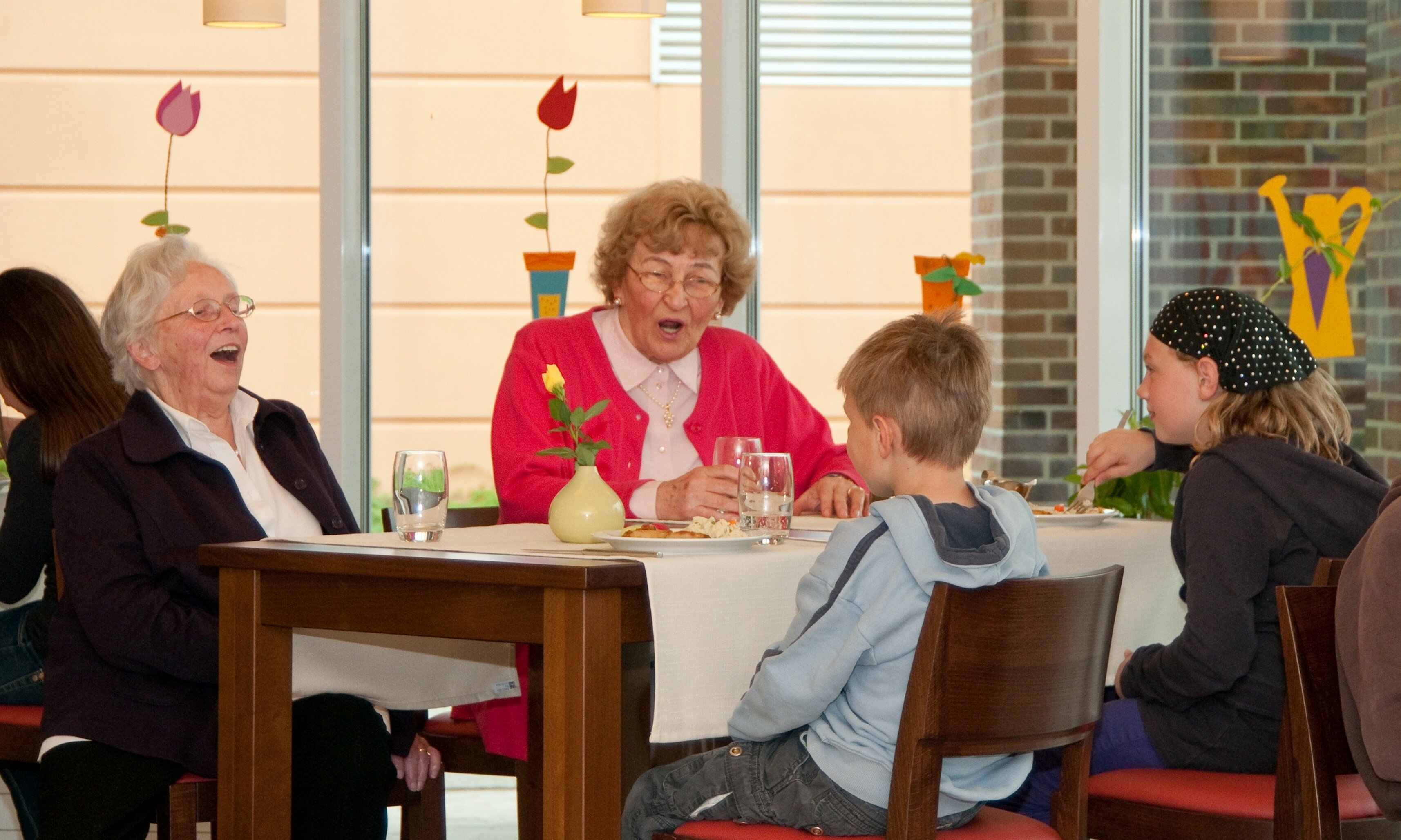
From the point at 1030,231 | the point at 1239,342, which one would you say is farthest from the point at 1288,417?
the point at 1030,231

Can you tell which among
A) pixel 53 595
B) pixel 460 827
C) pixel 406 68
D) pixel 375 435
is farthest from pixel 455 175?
pixel 53 595

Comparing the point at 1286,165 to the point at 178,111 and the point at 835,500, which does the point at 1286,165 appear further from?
the point at 178,111

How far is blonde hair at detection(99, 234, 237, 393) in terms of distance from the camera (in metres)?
2.52

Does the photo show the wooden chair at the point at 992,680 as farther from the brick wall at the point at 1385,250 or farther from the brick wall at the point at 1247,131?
the brick wall at the point at 1247,131

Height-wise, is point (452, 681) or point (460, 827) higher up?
point (452, 681)

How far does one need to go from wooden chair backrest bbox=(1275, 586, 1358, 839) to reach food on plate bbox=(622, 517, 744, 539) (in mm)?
723

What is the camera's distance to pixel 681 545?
203 centimetres

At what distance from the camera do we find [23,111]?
4941 mm

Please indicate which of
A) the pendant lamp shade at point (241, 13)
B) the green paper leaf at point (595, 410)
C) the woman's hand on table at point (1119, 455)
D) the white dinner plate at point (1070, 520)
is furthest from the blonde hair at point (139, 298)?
the pendant lamp shade at point (241, 13)

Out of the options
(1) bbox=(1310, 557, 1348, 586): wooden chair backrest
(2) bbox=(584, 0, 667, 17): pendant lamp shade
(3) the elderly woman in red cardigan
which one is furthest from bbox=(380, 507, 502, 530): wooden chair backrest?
(2) bbox=(584, 0, 667, 17): pendant lamp shade

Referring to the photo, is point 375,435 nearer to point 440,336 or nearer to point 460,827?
point 440,336

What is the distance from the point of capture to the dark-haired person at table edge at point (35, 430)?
8.75 feet

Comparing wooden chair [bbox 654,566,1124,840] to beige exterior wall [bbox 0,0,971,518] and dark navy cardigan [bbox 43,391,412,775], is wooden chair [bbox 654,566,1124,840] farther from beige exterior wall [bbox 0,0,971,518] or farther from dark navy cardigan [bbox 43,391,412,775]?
beige exterior wall [bbox 0,0,971,518]

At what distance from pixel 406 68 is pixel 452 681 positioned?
9.50 feet
